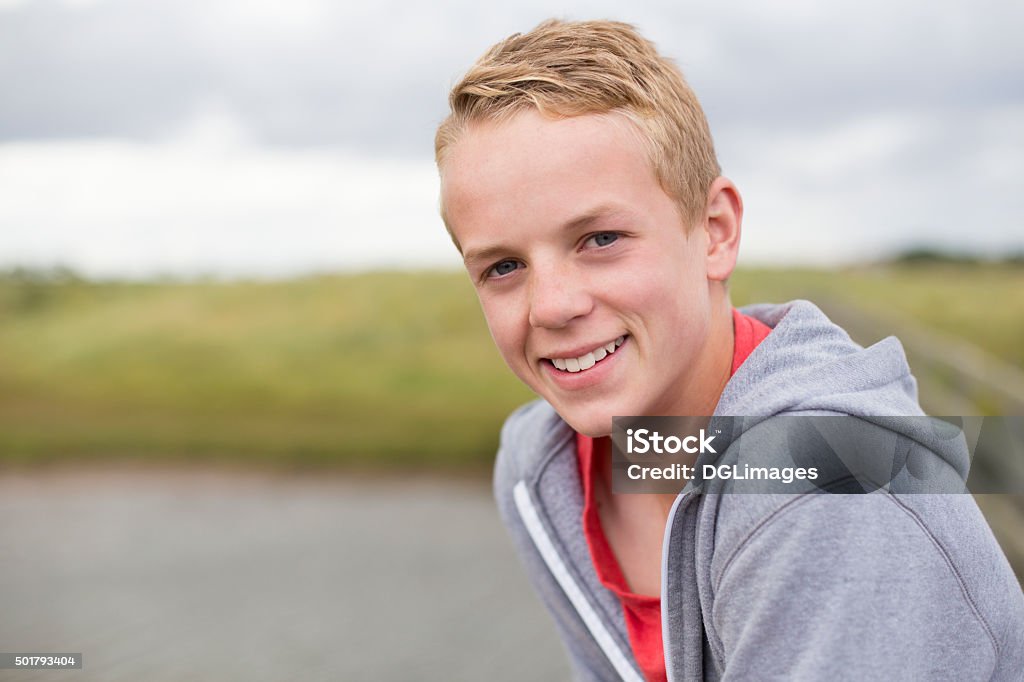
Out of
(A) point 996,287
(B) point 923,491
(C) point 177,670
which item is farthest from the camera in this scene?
(A) point 996,287

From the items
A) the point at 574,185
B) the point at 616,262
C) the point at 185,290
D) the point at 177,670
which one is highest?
the point at 185,290

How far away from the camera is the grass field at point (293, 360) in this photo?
21.6 ft

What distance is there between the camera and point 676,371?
187 cm

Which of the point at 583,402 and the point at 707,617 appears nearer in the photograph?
the point at 707,617

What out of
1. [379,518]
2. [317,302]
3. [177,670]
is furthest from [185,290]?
[177,670]

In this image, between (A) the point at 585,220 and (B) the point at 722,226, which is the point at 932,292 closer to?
(B) the point at 722,226

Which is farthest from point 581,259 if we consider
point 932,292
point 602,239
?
point 932,292

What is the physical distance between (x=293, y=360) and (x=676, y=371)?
5636 millimetres

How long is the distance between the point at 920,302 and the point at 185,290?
20.3 feet

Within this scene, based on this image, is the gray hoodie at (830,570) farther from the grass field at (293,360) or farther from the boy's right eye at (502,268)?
the grass field at (293,360)

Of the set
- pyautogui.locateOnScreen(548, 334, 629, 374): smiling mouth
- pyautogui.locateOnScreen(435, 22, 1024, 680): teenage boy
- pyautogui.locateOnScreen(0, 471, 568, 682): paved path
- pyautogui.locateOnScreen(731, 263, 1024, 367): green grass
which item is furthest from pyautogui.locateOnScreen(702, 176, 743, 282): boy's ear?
pyautogui.locateOnScreen(731, 263, 1024, 367): green grass

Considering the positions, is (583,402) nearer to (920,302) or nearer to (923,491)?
(923,491)

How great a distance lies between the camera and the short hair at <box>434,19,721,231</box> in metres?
1.78

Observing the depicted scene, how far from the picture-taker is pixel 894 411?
1612 mm
